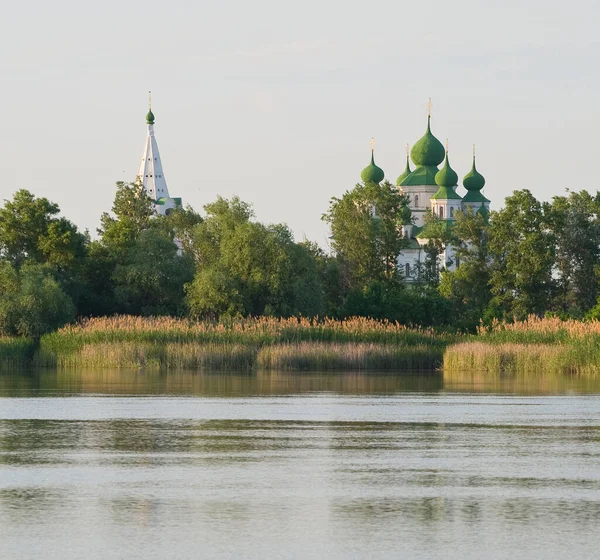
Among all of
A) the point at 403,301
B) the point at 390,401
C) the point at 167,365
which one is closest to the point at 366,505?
the point at 390,401

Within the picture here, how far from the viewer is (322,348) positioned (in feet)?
170

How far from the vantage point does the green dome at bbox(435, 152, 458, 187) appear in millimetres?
152250

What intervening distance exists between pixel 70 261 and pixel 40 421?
154 feet

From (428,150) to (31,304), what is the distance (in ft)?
323

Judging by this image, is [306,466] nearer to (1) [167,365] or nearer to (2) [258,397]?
(2) [258,397]

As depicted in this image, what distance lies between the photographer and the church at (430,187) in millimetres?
150125

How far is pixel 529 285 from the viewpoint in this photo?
93188 mm

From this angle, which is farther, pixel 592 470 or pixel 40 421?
pixel 40 421

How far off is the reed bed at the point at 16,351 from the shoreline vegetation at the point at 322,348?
1580mm

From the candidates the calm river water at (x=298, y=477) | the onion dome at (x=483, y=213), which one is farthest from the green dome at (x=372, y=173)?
the calm river water at (x=298, y=477)

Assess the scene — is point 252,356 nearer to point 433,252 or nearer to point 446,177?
point 433,252

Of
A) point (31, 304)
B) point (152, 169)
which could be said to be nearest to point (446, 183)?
point (152, 169)

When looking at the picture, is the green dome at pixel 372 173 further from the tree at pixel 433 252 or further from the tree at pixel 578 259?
the tree at pixel 578 259

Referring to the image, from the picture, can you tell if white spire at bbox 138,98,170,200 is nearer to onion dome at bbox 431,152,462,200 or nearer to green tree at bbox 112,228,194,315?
onion dome at bbox 431,152,462,200
